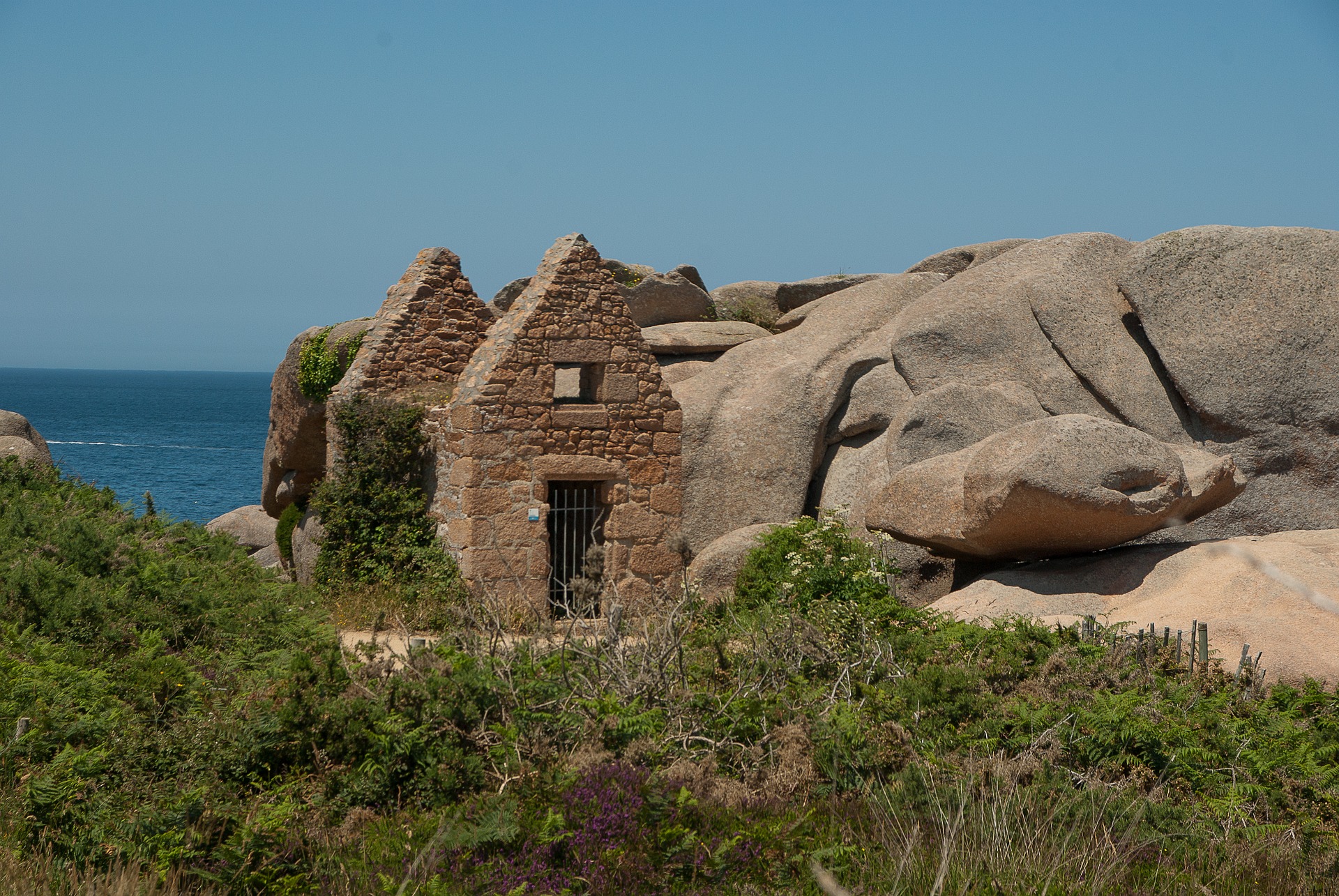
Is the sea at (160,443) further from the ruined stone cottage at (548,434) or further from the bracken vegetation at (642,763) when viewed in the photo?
the bracken vegetation at (642,763)

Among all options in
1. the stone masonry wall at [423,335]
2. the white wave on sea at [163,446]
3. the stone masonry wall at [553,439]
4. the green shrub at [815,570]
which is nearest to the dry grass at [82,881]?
the green shrub at [815,570]

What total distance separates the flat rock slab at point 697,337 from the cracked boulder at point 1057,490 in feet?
23.9

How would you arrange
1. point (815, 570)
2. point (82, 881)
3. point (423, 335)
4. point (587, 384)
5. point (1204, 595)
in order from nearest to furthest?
point (82, 881)
point (1204, 595)
point (815, 570)
point (587, 384)
point (423, 335)

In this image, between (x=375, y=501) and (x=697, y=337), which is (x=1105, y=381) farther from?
(x=375, y=501)

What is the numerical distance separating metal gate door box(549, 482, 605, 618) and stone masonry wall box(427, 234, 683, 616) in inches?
12.5

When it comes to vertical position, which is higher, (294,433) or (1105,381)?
(1105,381)

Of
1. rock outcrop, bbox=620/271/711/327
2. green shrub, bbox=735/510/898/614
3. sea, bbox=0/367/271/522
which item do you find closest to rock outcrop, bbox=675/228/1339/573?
green shrub, bbox=735/510/898/614

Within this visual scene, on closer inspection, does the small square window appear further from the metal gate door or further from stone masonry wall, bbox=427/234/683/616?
the metal gate door

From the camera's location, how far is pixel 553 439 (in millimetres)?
14039

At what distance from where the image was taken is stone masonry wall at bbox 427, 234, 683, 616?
13586 mm

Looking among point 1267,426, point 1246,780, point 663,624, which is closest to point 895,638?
point 663,624

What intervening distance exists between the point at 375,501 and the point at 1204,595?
9870 millimetres

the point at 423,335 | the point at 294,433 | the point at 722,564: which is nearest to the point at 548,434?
the point at 722,564

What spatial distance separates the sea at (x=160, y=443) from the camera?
166ft
